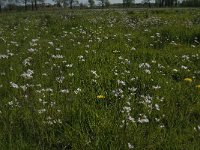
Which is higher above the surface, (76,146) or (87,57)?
(87,57)

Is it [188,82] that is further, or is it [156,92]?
[188,82]

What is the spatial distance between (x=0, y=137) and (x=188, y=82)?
144 inches

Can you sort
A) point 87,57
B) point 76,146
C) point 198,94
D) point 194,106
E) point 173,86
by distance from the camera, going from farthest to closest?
1. point 87,57
2. point 173,86
3. point 198,94
4. point 194,106
5. point 76,146

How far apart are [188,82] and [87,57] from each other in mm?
2549

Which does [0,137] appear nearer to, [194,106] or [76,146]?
[76,146]

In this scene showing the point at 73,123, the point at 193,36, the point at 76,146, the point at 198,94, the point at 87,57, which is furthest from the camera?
the point at 193,36

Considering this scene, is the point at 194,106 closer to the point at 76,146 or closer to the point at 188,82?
the point at 188,82

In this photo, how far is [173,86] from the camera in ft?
20.0

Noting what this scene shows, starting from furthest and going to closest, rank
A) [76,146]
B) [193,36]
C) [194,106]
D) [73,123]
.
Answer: [193,36] < [194,106] < [73,123] < [76,146]

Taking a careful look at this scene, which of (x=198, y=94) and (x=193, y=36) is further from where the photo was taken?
(x=193, y=36)

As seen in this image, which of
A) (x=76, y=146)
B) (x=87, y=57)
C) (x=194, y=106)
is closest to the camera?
(x=76, y=146)

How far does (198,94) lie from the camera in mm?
5688

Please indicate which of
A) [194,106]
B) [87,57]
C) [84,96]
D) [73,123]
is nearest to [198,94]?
[194,106]

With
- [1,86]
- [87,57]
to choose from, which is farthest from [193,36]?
[1,86]
